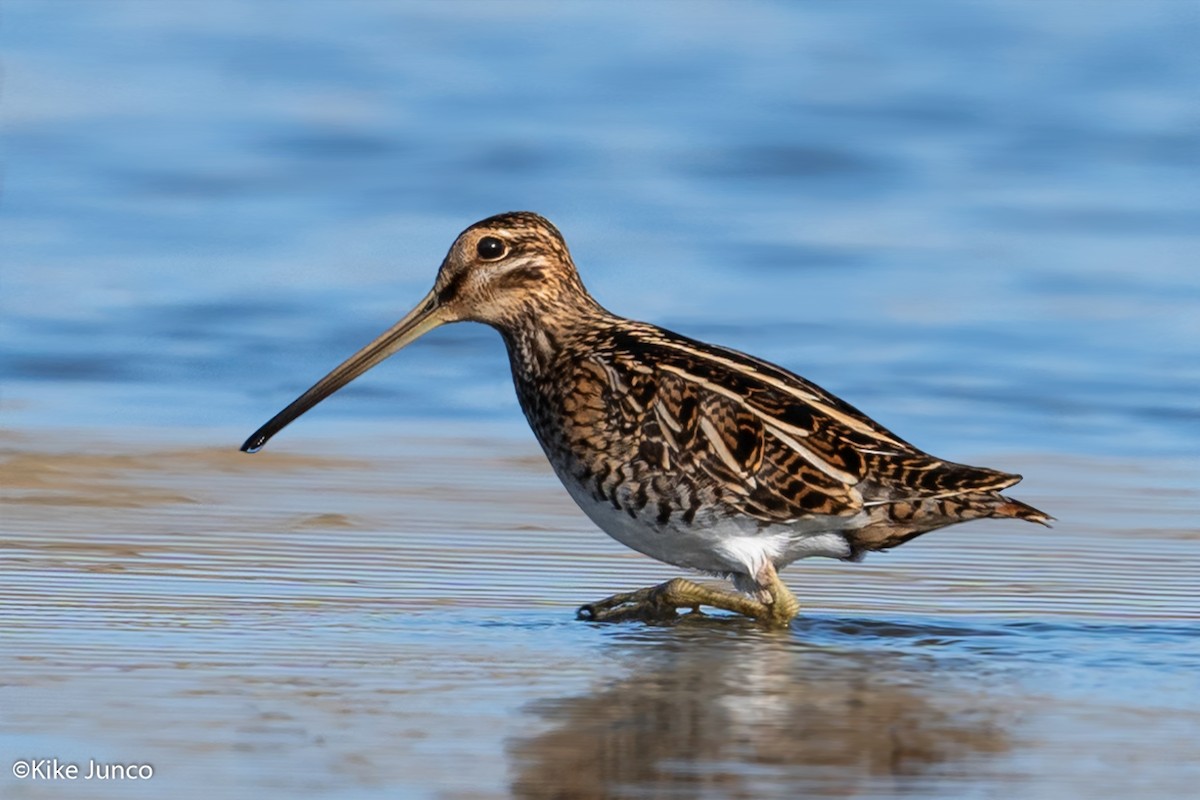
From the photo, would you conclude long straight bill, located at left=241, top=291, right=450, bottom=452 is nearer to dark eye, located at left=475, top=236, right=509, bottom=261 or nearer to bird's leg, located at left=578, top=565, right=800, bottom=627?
dark eye, located at left=475, top=236, right=509, bottom=261

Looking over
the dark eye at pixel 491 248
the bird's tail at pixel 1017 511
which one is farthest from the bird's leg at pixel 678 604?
the dark eye at pixel 491 248

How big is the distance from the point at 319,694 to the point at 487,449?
13.6ft

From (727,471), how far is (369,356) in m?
1.54

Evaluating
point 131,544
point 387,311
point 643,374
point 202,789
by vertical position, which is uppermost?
point 387,311

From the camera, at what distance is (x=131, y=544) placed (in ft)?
27.8

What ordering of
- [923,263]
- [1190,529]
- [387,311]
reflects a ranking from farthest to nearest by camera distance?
1. [923,263]
2. [387,311]
3. [1190,529]

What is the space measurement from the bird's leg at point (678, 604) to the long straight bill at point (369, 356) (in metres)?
1.29

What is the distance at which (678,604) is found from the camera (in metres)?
7.80

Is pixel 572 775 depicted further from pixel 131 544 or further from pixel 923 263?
pixel 923 263

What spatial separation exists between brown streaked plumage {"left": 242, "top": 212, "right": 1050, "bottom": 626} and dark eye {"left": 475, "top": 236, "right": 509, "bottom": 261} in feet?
1.51

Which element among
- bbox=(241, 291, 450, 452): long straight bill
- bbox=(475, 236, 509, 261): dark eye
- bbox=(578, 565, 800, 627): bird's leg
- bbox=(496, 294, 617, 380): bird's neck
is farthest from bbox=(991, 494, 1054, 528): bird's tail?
bbox=(241, 291, 450, 452): long straight bill

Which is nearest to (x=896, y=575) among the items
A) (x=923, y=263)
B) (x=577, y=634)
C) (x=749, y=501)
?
(x=749, y=501)

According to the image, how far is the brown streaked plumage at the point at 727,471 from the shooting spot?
7680 millimetres

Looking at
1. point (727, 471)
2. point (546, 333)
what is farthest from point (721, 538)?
point (546, 333)
